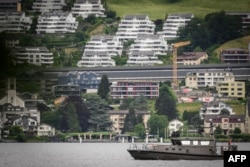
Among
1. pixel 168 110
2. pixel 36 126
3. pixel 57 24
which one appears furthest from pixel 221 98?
pixel 57 24

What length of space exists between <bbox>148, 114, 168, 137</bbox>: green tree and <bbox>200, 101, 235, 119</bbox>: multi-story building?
10.5ft

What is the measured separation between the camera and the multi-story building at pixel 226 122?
111m

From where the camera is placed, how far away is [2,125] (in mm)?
110938

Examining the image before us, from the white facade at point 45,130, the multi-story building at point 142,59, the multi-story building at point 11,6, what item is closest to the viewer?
the white facade at point 45,130

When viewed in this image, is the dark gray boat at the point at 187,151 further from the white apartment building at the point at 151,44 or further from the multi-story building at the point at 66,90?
the white apartment building at the point at 151,44

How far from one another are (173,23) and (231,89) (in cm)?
1566

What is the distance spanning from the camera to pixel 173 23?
13750 centimetres

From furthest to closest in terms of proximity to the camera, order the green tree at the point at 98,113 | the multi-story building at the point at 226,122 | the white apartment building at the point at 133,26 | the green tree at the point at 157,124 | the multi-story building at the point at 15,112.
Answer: the white apartment building at the point at 133,26
the green tree at the point at 98,113
the multi-story building at the point at 15,112
the multi-story building at the point at 226,122
the green tree at the point at 157,124

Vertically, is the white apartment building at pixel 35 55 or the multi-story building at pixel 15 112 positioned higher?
the white apartment building at pixel 35 55

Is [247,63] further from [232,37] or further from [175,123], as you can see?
[175,123]

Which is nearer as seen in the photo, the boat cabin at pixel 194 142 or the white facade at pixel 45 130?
the boat cabin at pixel 194 142

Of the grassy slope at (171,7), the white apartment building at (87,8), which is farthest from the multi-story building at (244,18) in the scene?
the white apartment building at (87,8)

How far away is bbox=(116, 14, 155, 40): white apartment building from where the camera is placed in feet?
459

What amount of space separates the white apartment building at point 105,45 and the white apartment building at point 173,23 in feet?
11.9
